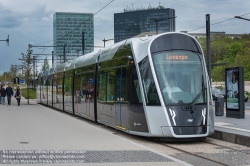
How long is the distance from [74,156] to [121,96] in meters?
4.85

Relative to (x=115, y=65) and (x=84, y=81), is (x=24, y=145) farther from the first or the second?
(x=84, y=81)

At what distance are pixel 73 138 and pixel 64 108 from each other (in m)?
14.4

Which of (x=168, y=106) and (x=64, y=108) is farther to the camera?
(x=64, y=108)

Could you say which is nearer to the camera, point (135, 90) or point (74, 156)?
point (74, 156)

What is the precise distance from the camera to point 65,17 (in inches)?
2329

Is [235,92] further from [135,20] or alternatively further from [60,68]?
[135,20]

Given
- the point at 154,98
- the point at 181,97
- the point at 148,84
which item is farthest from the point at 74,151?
the point at 181,97

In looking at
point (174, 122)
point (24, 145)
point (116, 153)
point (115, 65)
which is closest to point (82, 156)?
point (116, 153)

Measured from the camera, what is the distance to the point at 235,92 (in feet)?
63.5

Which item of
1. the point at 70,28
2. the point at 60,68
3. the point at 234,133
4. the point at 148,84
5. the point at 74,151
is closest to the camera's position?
the point at 74,151

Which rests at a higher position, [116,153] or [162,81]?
[162,81]

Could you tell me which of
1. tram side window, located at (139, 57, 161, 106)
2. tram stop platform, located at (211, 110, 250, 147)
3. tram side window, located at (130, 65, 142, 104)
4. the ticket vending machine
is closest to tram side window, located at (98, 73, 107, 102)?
tram side window, located at (130, 65, 142, 104)

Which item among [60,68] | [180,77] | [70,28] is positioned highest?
[70,28]

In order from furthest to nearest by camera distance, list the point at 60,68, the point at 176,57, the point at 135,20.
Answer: the point at 135,20 < the point at 60,68 < the point at 176,57
